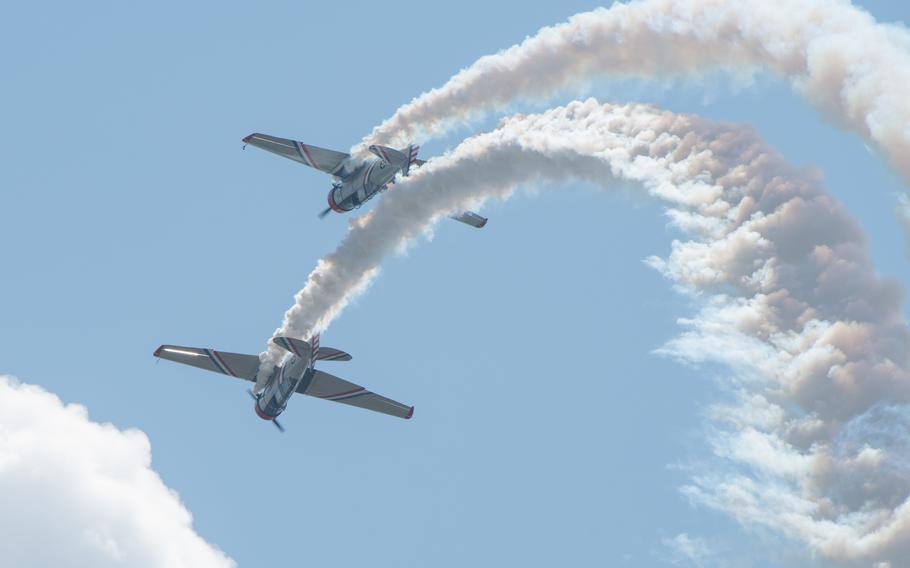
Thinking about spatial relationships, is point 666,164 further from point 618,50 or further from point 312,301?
point 312,301

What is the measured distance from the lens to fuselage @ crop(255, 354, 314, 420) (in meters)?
73.4

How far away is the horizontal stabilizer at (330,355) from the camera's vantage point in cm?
7050

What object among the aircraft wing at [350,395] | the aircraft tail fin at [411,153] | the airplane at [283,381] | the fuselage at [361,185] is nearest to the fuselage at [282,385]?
the airplane at [283,381]

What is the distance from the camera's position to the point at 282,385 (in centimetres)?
7425

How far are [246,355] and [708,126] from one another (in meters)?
26.6

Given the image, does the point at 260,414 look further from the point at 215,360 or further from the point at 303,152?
the point at 303,152

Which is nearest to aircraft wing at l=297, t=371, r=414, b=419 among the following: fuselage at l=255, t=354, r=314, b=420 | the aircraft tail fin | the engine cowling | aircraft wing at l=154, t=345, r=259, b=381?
fuselage at l=255, t=354, r=314, b=420

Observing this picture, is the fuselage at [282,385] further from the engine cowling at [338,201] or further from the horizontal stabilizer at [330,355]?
the engine cowling at [338,201]

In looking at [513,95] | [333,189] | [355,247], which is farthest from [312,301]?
[513,95]

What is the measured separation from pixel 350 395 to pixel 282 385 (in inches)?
189

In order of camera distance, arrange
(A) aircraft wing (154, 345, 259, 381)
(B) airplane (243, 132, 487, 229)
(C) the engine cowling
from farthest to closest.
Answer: (C) the engine cowling, (B) airplane (243, 132, 487, 229), (A) aircraft wing (154, 345, 259, 381)

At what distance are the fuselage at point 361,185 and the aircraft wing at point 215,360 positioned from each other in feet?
34.1

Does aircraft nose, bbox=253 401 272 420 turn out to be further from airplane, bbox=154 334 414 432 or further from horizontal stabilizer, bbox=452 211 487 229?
horizontal stabilizer, bbox=452 211 487 229

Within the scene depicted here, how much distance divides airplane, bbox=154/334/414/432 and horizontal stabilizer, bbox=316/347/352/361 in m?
1.55
